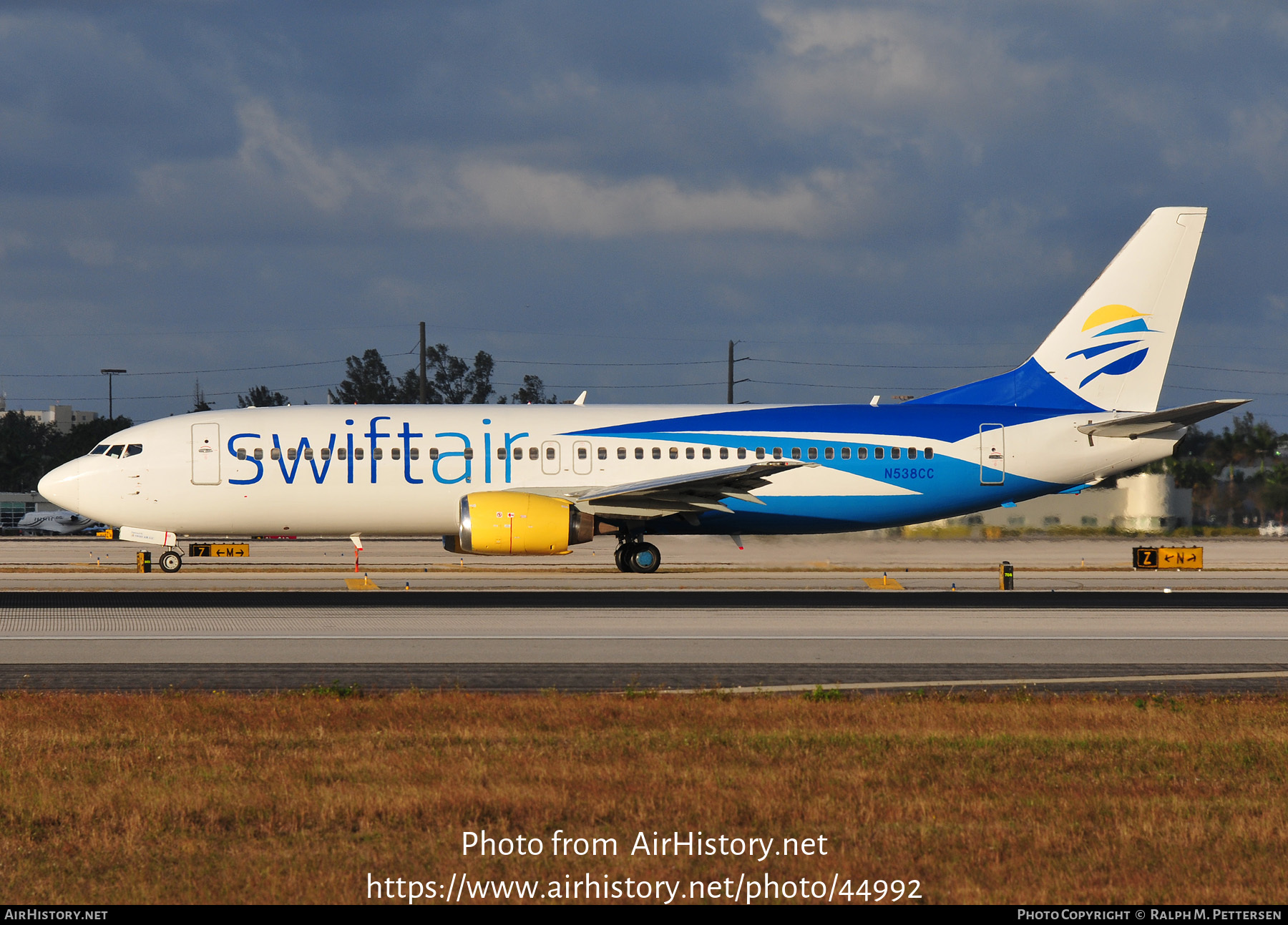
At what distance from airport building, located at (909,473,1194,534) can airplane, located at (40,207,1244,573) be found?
5.33m

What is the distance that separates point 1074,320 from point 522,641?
20.6 metres

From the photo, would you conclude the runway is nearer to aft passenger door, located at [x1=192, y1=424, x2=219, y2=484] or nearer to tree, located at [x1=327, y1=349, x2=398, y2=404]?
aft passenger door, located at [x1=192, y1=424, x2=219, y2=484]

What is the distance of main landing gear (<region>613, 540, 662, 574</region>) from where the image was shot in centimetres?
3105

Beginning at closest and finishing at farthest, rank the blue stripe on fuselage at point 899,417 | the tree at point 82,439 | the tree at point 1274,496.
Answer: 1. the blue stripe on fuselage at point 899,417
2. the tree at point 1274,496
3. the tree at point 82,439

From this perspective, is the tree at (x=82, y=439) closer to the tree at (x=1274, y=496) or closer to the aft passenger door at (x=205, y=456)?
the aft passenger door at (x=205, y=456)

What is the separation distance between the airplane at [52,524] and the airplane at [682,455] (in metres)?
65.3

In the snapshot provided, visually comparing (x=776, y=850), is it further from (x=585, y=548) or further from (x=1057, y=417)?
(x=585, y=548)

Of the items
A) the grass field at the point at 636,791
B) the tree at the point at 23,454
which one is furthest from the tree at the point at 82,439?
the grass field at the point at 636,791

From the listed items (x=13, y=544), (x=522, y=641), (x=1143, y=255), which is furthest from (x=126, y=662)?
(x=13, y=544)

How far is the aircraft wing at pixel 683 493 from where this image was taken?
28672mm

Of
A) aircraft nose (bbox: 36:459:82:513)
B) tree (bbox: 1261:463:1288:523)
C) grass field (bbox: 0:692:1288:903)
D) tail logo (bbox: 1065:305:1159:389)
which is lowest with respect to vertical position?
grass field (bbox: 0:692:1288:903)

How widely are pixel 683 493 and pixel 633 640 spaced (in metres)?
11.7

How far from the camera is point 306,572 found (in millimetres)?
32688

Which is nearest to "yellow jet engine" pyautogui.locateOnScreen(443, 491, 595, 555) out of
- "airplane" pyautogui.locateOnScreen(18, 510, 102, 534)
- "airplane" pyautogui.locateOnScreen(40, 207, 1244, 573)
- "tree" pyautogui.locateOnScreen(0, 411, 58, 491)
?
"airplane" pyautogui.locateOnScreen(40, 207, 1244, 573)
